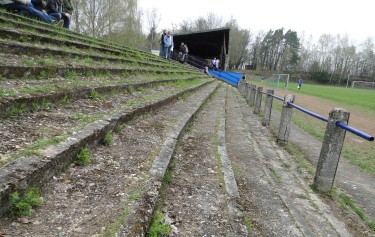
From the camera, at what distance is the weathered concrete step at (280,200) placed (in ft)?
8.27

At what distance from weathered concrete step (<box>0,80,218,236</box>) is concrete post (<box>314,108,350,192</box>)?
2.19 meters

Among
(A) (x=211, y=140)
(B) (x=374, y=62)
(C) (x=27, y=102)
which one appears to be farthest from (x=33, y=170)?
(B) (x=374, y=62)

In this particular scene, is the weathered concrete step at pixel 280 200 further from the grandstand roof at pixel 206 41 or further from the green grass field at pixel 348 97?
the grandstand roof at pixel 206 41

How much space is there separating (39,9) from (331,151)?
9.93 meters

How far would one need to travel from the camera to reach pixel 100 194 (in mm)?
2139

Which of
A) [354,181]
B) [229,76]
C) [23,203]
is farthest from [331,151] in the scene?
[229,76]

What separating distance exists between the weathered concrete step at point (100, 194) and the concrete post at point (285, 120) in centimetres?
330

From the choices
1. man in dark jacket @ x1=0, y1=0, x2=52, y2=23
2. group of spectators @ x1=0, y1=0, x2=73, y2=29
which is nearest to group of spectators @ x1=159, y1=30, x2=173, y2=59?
group of spectators @ x1=0, y1=0, x2=73, y2=29

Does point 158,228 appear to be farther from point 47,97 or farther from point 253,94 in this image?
point 253,94

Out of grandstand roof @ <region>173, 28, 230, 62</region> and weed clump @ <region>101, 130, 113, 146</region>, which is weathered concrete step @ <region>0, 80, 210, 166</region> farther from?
grandstand roof @ <region>173, 28, 230, 62</region>

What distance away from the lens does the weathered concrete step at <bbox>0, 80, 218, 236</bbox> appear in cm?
170

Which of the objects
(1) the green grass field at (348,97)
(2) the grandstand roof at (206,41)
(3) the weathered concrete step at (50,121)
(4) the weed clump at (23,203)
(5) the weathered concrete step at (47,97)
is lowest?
(1) the green grass field at (348,97)

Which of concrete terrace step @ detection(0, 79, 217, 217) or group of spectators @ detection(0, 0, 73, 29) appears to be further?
group of spectators @ detection(0, 0, 73, 29)

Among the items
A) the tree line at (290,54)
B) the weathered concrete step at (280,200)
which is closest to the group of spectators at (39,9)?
the weathered concrete step at (280,200)
